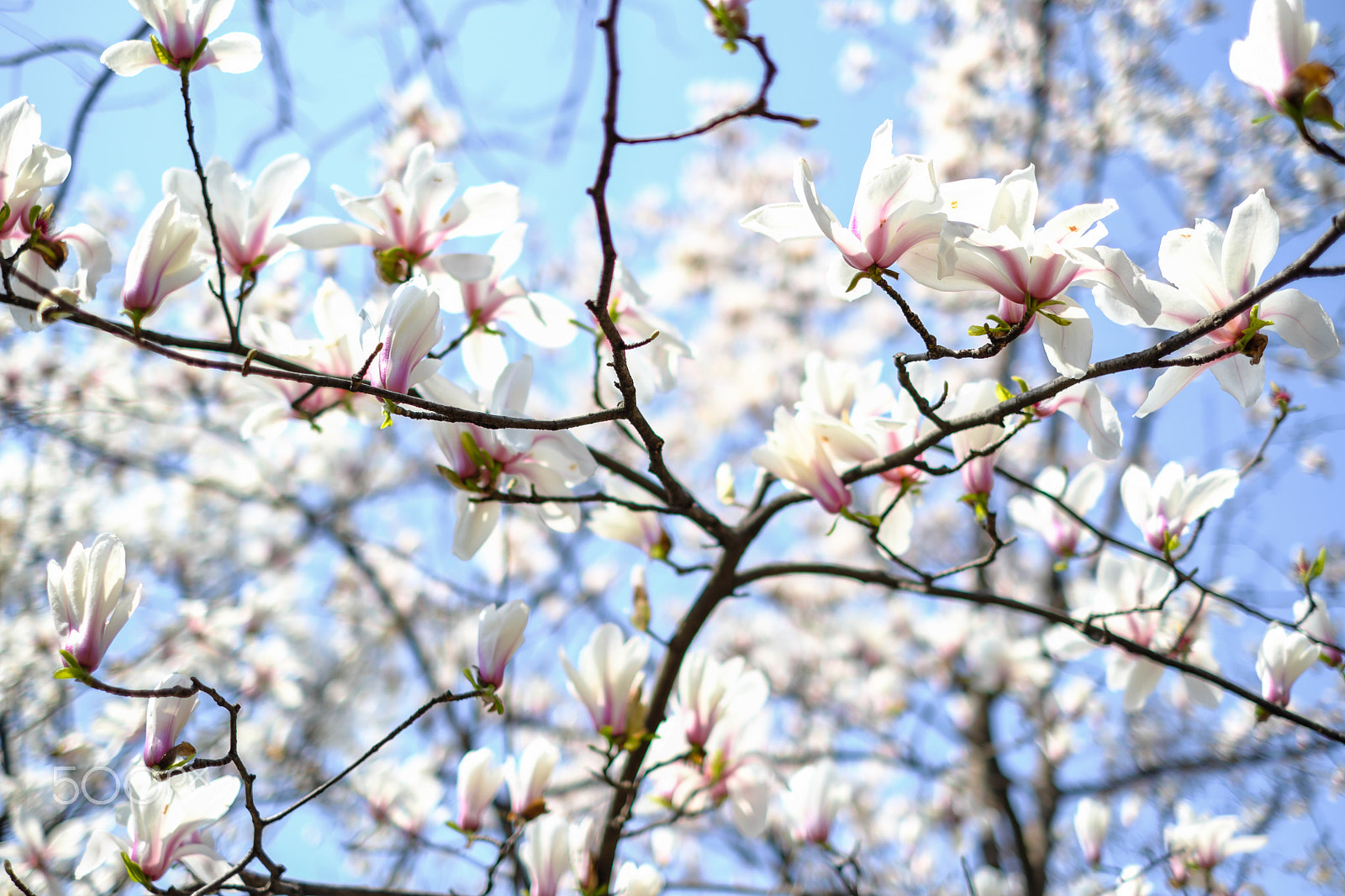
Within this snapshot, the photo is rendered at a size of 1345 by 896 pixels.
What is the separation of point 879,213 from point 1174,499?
71cm

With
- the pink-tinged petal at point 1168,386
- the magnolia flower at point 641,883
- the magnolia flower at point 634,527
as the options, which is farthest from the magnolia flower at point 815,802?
the pink-tinged petal at point 1168,386

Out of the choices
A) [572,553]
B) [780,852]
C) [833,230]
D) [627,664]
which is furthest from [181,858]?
[572,553]

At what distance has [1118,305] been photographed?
757 mm

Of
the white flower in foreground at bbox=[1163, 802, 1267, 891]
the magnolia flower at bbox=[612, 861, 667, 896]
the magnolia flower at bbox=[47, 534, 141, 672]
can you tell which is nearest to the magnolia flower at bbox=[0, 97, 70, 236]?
the magnolia flower at bbox=[47, 534, 141, 672]

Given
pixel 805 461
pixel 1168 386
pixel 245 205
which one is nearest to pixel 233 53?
pixel 245 205

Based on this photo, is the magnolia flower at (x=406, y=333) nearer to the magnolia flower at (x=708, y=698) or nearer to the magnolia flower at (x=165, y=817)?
the magnolia flower at (x=165, y=817)

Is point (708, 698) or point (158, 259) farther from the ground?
point (158, 259)

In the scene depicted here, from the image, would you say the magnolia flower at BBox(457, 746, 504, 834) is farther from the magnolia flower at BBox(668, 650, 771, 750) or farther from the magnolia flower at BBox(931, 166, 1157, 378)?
the magnolia flower at BBox(931, 166, 1157, 378)

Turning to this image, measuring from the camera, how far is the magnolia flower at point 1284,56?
2.03ft

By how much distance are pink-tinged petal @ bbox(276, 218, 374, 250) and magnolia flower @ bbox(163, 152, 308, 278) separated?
2cm

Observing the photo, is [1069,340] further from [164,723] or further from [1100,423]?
[164,723]

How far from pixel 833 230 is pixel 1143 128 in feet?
18.4

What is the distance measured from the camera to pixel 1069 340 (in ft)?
2.54

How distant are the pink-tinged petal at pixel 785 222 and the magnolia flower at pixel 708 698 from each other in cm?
67
